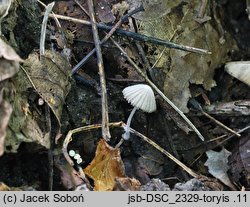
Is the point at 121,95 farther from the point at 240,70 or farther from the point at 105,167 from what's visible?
the point at 240,70

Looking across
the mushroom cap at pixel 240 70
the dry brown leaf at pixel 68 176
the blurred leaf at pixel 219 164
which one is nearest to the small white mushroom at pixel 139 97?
the dry brown leaf at pixel 68 176

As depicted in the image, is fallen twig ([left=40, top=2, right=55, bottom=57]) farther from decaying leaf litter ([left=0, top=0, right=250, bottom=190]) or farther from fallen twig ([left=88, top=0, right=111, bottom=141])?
fallen twig ([left=88, top=0, right=111, bottom=141])

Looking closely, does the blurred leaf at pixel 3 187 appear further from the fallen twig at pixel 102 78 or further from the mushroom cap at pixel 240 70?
the mushroom cap at pixel 240 70

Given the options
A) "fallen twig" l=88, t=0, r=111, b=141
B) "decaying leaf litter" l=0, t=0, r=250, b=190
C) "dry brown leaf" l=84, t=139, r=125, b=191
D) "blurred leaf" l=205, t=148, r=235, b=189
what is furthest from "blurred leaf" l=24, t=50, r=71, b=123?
"blurred leaf" l=205, t=148, r=235, b=189

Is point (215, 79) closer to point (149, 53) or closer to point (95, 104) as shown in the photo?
point (149, 53)

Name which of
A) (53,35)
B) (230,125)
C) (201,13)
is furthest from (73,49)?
(230,125)

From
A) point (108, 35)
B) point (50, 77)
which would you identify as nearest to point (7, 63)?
point (50, 77)
